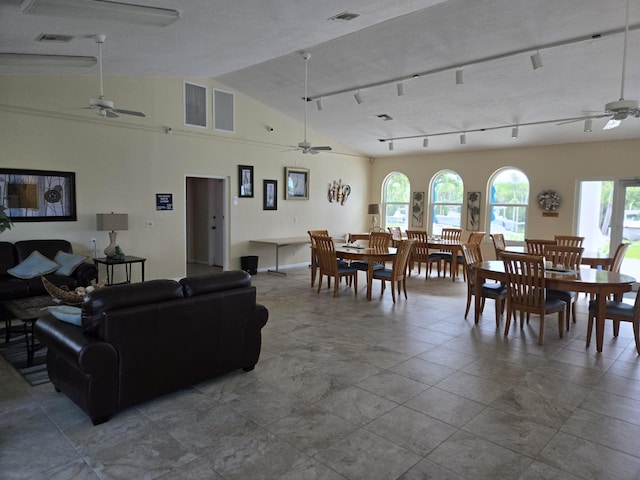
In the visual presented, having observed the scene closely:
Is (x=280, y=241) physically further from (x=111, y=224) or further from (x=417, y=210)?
(x=417, y=210)

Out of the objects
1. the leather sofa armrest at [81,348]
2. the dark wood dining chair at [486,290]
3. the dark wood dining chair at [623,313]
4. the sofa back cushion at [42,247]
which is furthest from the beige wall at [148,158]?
the dark wood dining chair at [623,313]

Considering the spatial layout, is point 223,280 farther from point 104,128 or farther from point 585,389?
point 104,128

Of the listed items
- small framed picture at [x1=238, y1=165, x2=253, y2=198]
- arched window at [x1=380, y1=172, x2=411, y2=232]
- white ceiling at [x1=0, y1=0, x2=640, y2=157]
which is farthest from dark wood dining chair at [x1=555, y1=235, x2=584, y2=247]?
small framed picture at [x1=238, y1=165, x2=253, y2=198]

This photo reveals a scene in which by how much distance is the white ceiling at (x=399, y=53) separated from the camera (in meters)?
4.05

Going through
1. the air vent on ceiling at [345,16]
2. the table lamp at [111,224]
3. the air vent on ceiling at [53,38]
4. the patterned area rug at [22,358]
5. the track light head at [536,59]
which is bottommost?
the patterned area rug at [22,358]

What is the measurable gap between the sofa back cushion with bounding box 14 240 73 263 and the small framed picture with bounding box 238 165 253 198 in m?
3.36

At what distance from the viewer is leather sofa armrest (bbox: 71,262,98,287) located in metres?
5.46

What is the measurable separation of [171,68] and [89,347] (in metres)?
4.66

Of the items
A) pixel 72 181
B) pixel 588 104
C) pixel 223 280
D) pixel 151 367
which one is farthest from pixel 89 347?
pixel 588 104

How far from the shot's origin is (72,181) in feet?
20.3

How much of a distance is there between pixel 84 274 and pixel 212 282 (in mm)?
3106

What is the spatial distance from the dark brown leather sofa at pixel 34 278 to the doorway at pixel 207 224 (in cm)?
291

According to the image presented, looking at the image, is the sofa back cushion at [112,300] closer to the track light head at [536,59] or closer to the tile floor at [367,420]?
the tile floor at [367,420]

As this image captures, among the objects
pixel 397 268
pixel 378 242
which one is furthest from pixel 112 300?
pixel 378 242
